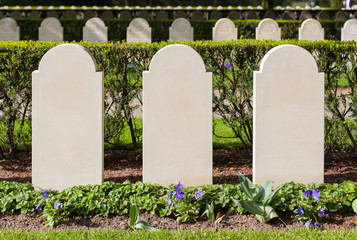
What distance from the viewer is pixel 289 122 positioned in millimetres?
4527

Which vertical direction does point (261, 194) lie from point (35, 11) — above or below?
below

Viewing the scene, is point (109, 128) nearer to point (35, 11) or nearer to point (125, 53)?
point (125, 53)

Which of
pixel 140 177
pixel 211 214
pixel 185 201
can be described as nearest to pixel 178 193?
pixel 185 201

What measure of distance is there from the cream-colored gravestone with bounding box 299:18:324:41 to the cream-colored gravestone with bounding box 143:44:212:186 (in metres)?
10.3

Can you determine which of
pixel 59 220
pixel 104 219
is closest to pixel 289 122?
pixel 104 219

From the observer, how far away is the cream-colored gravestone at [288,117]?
4.45 m

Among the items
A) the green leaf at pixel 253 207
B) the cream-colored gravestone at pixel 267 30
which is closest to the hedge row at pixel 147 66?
the green leaf at pixel 253 207

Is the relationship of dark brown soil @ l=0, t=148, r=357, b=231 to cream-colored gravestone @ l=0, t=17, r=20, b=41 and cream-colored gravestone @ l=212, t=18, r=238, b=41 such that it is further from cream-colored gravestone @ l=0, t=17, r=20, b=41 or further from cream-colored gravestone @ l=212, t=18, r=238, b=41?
cream-colored gravestone @ l=212, t=18, r=238, b=41

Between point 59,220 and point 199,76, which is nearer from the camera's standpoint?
point 59,220

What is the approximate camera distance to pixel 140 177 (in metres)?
5.29

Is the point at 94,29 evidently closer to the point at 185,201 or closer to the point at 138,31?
the point at 138,31

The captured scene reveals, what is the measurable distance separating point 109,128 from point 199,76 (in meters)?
1.64

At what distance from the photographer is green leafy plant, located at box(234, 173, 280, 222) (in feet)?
13.1

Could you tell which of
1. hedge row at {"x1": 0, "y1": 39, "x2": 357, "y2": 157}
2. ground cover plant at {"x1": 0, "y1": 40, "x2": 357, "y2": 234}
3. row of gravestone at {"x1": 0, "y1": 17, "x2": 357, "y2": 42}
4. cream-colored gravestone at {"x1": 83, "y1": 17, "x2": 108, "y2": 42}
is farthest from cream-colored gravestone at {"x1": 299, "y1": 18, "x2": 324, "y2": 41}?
A: hedge row at {"x1": 0, "y1": 39, "x2": 357, "y2": 157}
